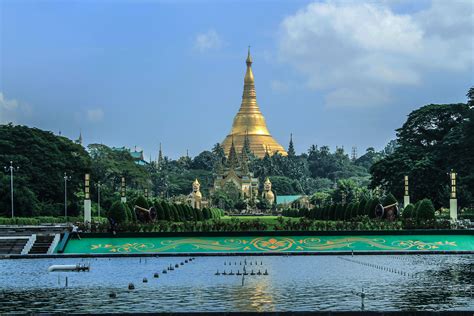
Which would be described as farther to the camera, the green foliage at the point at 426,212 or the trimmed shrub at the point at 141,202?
the trimmed shrub at the point at 141,202

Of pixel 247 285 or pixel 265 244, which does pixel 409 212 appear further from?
pixel 247 285

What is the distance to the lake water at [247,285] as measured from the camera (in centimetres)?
2477

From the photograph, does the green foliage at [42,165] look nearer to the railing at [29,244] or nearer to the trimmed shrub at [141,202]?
the trimmed shrub at [141,202]

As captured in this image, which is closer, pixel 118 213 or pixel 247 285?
pixel 247 285

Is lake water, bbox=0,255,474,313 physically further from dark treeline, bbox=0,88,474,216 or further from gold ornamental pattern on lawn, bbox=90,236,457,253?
dark treeline, bbox=0,88,474,216

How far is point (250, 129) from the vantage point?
191 meters

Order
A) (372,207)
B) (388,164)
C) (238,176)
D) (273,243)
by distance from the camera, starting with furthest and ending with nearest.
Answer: (238,176)
(388,164)
(372,207)
(273,243)

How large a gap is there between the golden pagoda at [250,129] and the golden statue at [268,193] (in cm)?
2600

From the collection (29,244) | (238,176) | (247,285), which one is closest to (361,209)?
(29,244)

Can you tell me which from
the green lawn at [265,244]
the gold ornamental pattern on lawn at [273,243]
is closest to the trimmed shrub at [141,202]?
the green lawn at [265,244]

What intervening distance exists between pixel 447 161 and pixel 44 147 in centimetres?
3522

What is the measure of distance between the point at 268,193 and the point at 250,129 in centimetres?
3412

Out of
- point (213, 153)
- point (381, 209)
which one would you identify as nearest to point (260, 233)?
point (381, 209)

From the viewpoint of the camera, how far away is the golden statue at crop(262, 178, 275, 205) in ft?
516
